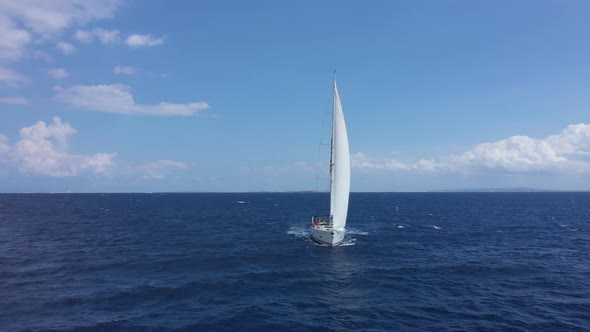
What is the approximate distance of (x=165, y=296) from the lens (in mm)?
31500

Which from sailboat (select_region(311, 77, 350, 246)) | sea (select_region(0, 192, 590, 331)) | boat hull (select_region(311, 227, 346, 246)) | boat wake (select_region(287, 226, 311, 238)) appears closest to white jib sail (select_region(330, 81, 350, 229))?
sailboat (select_region(311, 77, 350, 246))

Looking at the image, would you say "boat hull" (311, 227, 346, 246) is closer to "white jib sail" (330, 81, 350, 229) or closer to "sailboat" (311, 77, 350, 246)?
"sailboat" (311, 77, 350, 246)

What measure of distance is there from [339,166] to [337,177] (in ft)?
5.93

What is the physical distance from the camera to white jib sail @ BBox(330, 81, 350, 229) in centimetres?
5353

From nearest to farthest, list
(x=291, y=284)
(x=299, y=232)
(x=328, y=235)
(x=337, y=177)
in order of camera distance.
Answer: (x=291, y=284)
(x=328, y=235)
(x=337, y=177)
(x=299, y=232)

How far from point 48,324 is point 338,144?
41.1 m

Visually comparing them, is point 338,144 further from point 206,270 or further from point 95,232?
point 95,232

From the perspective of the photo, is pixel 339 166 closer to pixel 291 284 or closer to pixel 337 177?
pixel 337 177

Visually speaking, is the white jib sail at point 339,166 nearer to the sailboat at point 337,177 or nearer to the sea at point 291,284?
the sailboat at point 337,177

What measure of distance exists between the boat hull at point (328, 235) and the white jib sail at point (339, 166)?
4.86 feet

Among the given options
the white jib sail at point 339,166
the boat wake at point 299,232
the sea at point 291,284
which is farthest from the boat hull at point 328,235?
the boat wake at point 299,232

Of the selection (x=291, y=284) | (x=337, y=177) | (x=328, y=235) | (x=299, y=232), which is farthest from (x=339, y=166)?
→ (x=291, y=284)

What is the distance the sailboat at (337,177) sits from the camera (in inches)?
2108

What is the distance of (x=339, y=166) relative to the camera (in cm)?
5438
